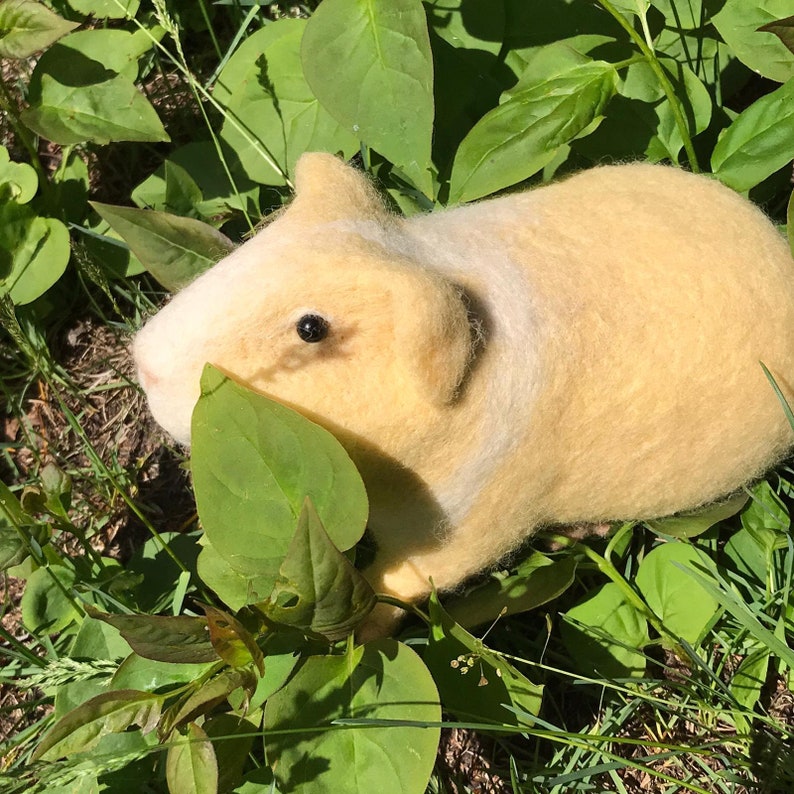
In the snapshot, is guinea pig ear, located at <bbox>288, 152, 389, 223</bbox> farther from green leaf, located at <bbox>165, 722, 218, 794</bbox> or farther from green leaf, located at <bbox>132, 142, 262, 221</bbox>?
green leaf, located at <bbox>165, 722, 218, 794</bbox>

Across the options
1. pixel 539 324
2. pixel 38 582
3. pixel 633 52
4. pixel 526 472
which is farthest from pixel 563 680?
pixel 633 52

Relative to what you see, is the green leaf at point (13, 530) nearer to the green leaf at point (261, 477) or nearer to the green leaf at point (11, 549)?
the green leaf at point (11, 549)

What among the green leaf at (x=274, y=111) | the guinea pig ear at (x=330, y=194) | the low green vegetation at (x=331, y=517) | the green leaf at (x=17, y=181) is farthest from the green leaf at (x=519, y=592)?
the green leaf at (x=17, y=181)

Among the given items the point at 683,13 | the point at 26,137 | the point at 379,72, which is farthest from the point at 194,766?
the point at 683,13

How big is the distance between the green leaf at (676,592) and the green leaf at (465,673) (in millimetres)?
263

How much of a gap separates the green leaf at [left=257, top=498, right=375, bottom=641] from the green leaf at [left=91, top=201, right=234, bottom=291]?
522 mm

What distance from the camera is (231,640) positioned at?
91 centimetres

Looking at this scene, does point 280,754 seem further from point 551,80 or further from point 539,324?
point 551,80

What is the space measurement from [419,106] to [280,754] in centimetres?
80

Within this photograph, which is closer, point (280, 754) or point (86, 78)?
point (280, 754)

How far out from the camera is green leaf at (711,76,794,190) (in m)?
1.13

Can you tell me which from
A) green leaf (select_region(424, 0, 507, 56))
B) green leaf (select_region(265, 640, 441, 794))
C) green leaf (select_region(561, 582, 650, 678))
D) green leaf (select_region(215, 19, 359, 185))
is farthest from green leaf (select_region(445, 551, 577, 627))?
green leaf (select_region(424, 0, 507, 56))

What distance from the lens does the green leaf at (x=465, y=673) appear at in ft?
3.45

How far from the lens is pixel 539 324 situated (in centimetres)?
97
